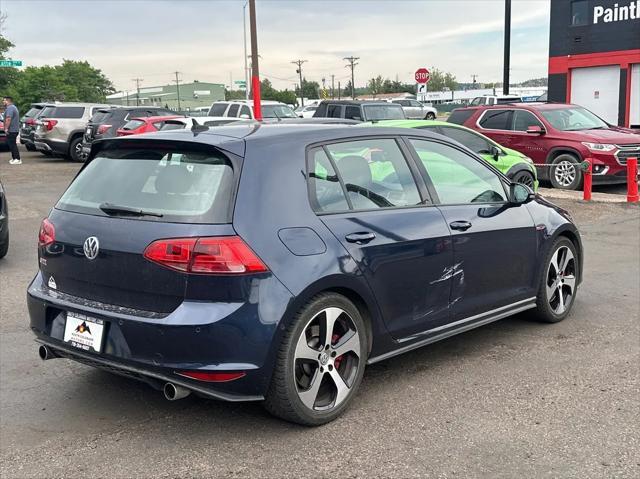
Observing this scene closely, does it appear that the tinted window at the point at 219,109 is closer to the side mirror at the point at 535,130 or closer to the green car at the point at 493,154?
the side mirror at the point at 535,130

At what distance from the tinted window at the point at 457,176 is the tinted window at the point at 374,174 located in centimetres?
23

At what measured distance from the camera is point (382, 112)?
63.2 ft

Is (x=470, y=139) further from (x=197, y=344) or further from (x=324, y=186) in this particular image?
(x=197, y=344)

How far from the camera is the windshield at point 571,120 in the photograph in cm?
1439

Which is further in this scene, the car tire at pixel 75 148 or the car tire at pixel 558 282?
the car tire at pixel 75 148

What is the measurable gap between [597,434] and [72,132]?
68.3 feet

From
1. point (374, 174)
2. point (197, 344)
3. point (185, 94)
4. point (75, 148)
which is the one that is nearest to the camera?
point (197, 344)

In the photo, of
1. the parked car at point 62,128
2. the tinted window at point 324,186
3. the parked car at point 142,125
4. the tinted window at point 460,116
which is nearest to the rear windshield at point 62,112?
the parked car at point 62,128

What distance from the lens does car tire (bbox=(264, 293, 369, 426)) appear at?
3.58 m

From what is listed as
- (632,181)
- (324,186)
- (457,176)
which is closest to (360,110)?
(632,181)

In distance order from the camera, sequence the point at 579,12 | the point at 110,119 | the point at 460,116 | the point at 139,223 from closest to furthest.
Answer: the point at 139,223
the point at 460,116
the point at 110,119
the point at 579,12

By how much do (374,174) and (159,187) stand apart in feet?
4.44

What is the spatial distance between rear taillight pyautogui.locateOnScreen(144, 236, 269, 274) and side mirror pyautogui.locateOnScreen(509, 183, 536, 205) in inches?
96.9

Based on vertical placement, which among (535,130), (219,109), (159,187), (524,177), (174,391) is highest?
(219,109)
